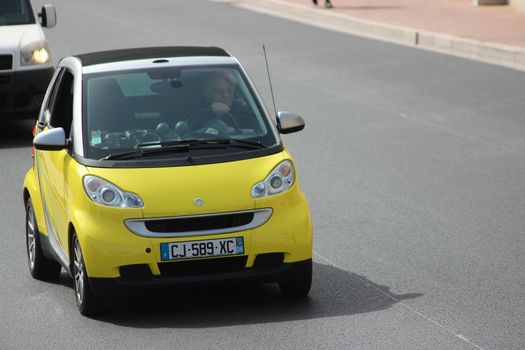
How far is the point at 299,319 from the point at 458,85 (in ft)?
38.5

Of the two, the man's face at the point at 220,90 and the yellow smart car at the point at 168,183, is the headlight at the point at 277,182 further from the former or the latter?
the man's face at the point at 220,90

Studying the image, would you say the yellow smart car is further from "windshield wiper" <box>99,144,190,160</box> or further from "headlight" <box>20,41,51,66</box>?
"headlight" <box>20,41,51,66</box>

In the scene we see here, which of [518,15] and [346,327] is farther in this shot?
[518,15]

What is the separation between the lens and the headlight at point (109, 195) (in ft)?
26.5

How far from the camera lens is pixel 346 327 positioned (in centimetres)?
803

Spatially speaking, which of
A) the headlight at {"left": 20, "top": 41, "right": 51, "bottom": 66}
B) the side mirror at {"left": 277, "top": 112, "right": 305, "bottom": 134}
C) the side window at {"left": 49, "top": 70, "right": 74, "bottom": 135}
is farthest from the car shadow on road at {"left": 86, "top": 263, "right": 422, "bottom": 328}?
the headlight at {"left": 20, "top": 41, "right": 51, "bottom": 66}

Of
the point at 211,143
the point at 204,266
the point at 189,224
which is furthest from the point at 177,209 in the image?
the point at 211,143

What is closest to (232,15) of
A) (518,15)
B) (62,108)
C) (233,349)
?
(518,15)

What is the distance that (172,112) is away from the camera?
8.92 m

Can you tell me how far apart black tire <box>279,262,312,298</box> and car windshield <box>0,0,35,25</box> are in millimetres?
9423

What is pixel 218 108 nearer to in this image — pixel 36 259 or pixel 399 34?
pixel 36 259

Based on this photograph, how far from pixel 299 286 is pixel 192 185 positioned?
100 cm

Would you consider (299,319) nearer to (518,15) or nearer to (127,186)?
(127,186)

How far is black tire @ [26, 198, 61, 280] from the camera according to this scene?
9.55 meters
